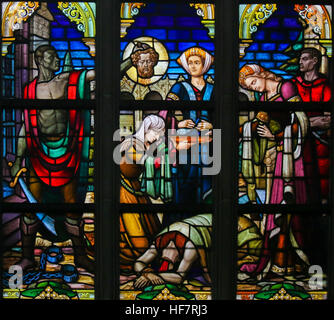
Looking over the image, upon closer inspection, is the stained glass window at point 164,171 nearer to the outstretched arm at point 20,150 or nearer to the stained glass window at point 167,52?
the stained glass window at point 167,52

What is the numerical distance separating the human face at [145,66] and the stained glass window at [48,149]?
0.44m

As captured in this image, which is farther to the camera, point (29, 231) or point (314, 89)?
point (314, 89)

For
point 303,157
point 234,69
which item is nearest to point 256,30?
point 234,69

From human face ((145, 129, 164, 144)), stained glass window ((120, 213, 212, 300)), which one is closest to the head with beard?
human face ((145, 129, 164, 144))

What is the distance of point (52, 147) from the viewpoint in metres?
4.86

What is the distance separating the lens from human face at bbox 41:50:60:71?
4.92 meters

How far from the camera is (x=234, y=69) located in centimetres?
479

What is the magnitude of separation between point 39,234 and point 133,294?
1034 millimetres

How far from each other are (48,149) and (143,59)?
124 centimetres

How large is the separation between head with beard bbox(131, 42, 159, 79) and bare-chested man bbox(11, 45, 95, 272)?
436mm

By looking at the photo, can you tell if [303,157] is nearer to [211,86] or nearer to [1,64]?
[211,86]

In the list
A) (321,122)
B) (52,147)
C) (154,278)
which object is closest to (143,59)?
(52,147)

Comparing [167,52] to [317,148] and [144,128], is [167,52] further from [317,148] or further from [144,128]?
[317,148]

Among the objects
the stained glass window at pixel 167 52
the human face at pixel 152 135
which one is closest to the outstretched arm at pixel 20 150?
the stained glass window at pixel 167 52
